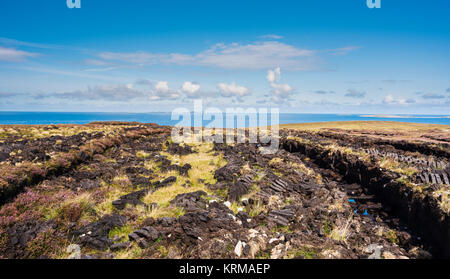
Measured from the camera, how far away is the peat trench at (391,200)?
9305 millimetres

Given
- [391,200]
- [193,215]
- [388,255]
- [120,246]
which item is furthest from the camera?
[391,200]

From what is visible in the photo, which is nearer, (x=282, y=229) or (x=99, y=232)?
(x=99, y=232)

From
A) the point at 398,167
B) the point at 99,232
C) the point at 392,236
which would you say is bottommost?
the point at 392,236

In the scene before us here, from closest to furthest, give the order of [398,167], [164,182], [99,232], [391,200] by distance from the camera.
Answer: [99,232] → [391,200] → [164,182] → [398,167]

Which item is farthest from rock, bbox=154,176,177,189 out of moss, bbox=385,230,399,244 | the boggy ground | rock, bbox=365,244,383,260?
moss, bbox=385,230,399,244

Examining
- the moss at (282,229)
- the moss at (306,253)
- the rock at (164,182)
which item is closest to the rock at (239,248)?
the moss at (306,253)

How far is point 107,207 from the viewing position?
11328 millimetres

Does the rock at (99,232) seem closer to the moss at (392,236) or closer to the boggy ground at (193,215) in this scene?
the boggy ground at (193,215)

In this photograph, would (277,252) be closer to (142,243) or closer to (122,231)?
(142,243)

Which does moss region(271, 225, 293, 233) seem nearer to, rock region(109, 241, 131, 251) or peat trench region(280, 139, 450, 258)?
peat trench region(280, 139, 450, 258)

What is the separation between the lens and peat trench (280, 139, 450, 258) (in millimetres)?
9305

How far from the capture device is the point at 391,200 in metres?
13.8

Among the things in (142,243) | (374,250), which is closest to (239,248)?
(142,243)

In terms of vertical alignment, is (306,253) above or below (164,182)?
below
